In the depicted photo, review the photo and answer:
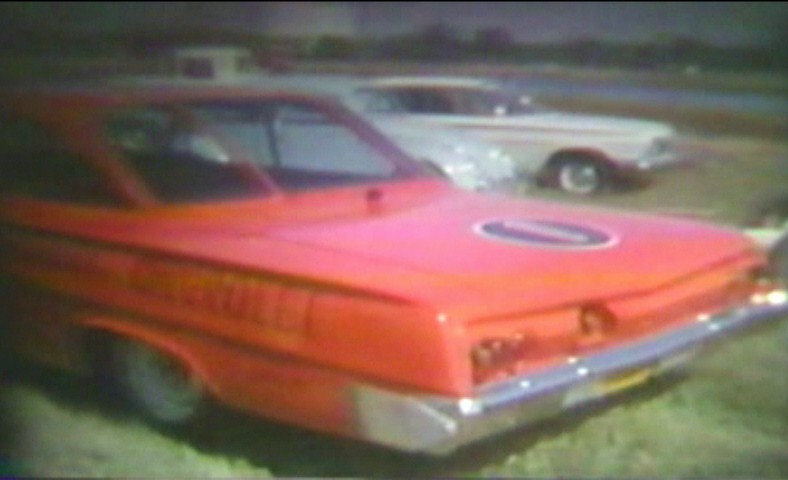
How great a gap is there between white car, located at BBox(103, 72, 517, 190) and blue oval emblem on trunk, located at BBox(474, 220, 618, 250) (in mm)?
141

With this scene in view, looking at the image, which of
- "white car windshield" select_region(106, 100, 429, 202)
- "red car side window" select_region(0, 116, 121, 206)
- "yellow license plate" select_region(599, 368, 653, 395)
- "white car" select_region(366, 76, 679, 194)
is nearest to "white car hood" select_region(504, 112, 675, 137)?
"white car" select_region(366, 76, 679, 194)

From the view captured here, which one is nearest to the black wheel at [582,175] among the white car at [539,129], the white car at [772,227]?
the white car at [539,129]

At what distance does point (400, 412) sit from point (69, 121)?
0.67m

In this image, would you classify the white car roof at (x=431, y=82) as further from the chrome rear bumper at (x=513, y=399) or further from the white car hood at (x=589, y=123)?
the chrome rear bumper at (x=513, y=399)

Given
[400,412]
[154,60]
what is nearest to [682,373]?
[400,412]

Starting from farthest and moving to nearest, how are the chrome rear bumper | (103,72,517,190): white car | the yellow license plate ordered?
(103,72,517,190): white car, the yellow license plate, the chrome rear bumper

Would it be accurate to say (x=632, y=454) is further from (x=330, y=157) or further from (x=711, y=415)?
(x=330, y=157)

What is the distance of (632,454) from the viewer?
→ 1879 mm

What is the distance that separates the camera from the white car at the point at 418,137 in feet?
6.51

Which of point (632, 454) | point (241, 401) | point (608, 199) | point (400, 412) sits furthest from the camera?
point (608, 199)

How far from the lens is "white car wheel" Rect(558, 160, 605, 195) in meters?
2.04

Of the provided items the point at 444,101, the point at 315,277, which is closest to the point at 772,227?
the point at 444,101

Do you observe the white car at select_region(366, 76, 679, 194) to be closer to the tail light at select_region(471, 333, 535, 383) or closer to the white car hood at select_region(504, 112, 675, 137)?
the white car hood at select_region(504, 112, 675, 137)

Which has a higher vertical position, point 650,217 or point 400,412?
point 650,217
